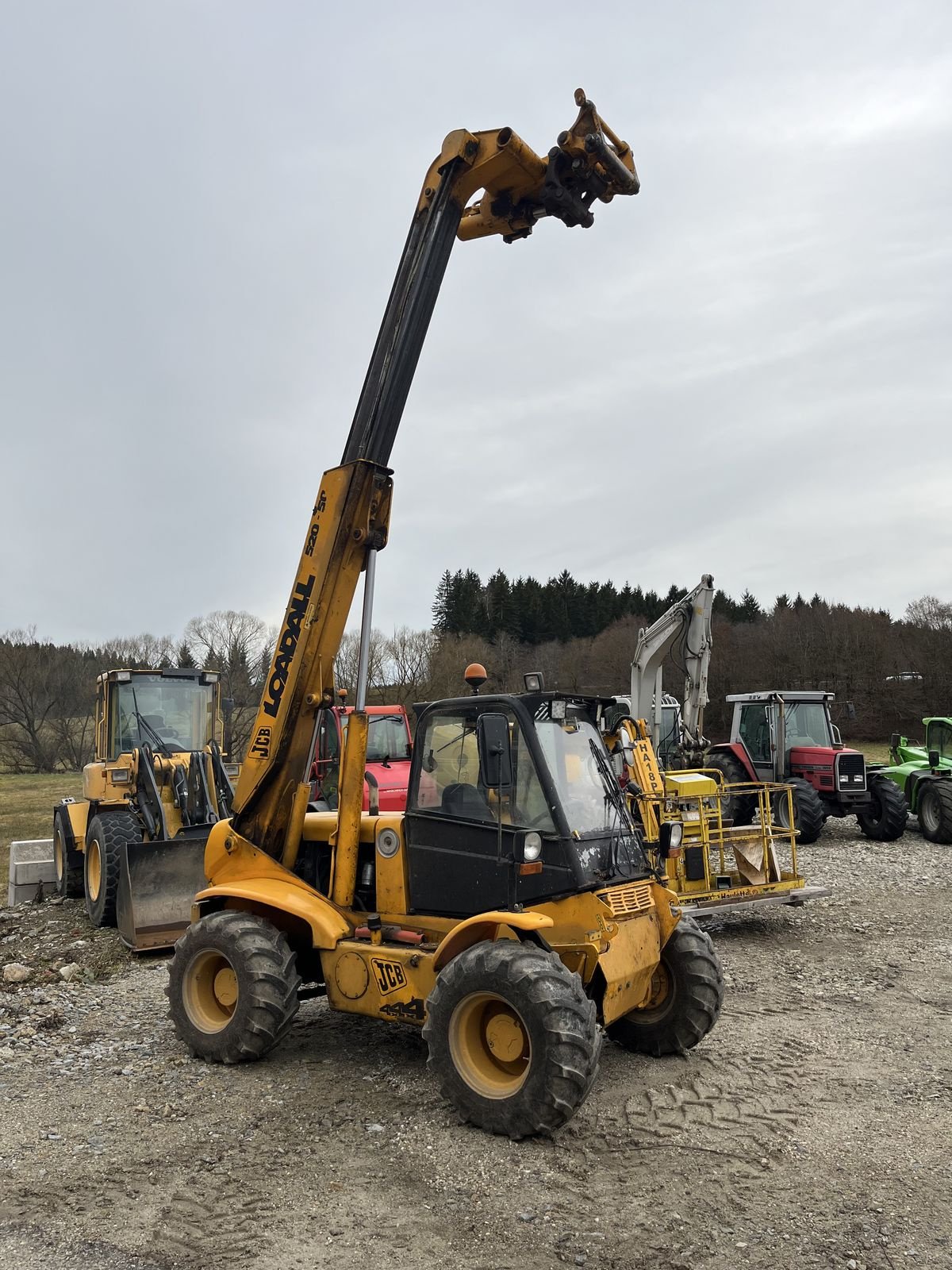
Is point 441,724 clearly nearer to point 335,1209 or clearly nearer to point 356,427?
point 356,427

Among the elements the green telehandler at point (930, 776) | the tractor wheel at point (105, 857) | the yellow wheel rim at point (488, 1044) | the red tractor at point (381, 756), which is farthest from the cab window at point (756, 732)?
the yellow wheel rim at point (488, 1044)

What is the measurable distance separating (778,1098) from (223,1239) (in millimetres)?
2944

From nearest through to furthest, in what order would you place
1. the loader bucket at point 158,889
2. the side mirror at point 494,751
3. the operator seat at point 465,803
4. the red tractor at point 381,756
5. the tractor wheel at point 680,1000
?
1. the side mirror at point 494,751
2. the operator seat at point 465,803
3. the tractor wheel at point 680,1000
4. the loader bucket at point 158,889
5. the red tractor at point 381,756

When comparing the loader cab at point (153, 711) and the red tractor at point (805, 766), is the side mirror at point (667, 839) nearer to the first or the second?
the loader cab at point (153, 711)

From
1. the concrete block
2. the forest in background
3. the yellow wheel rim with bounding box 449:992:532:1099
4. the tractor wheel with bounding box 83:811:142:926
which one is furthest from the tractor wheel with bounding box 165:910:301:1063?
the forest in background

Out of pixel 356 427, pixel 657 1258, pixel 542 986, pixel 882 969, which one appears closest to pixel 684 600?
pixel 882 969

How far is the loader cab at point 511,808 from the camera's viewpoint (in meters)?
5.13

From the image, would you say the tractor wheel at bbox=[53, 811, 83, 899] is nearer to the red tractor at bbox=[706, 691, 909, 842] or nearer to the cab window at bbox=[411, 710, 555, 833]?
the cab window at bbox=[411, 710, 555, 833]

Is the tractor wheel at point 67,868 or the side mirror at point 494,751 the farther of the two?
the tractor wheel at point 67,868

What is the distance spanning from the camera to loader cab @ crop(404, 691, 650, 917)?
5.13 meters

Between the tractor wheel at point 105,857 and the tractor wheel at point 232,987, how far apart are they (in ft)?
11.8

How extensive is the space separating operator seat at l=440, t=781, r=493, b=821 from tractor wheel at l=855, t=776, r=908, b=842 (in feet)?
40.9

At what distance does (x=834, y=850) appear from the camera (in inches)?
596

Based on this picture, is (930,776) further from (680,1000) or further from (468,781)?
(468,781)
